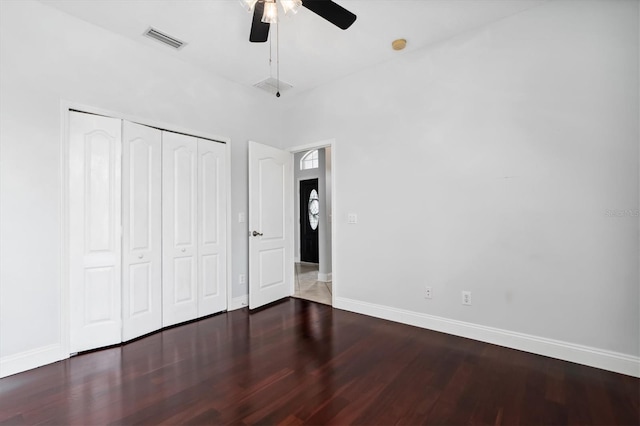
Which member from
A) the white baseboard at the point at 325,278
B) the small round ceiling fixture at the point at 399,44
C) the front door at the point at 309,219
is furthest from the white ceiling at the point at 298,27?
the front door at the point at 309,219

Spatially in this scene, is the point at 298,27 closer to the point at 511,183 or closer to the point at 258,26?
the point at 258,26

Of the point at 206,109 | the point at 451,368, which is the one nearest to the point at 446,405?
the point at 451,368

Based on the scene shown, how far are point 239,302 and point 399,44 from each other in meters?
3.56

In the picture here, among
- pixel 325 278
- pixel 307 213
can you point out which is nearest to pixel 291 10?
pixel 325 278

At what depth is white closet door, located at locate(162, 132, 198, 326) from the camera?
322cm

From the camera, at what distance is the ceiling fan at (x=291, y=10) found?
1.96 meters

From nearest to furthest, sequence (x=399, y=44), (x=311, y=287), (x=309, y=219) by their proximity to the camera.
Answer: (x=399, y=44)
(x=311, y=287)
(x=309, y=219)

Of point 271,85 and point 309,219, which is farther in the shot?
point 309,219

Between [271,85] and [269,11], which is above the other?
[271,85]

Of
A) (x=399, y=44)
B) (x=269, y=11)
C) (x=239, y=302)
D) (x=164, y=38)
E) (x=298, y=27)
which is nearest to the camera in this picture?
(x=269, y=11)

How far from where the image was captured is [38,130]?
95.9 inches

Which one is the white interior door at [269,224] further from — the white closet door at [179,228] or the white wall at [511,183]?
the white wall at [511,183]

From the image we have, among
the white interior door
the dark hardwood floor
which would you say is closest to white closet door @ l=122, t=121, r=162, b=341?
the dark hardwood floor

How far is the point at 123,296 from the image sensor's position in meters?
2.87
